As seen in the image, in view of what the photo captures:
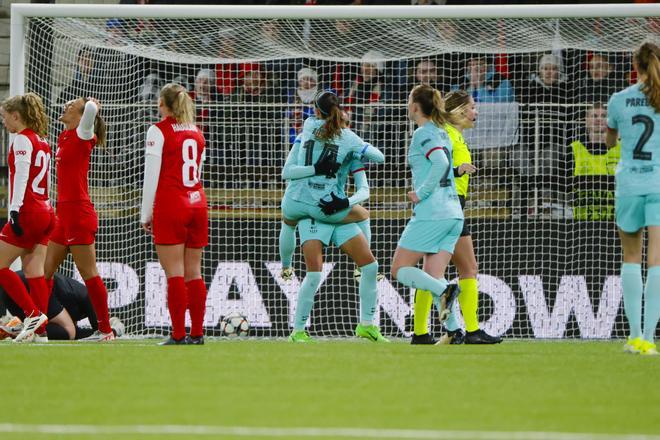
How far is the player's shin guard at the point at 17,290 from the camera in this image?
978 centimetres

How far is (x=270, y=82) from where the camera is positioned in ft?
43.9

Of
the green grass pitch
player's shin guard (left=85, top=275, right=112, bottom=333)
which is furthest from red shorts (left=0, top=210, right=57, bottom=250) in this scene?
the green grass pitch

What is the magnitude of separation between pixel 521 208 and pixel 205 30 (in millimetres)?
3559

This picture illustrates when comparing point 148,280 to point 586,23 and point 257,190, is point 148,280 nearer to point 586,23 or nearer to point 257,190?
point 257,190

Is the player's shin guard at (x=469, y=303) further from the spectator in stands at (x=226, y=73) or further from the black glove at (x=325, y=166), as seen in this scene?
the spectator in stands at (x=226, y=73)

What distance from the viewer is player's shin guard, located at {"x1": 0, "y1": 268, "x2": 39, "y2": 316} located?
978 centimetres

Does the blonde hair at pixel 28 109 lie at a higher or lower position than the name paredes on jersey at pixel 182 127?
higher

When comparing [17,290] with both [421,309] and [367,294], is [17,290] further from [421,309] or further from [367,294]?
[421,309]

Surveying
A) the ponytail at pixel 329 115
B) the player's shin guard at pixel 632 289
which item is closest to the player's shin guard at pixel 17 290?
the ponytail at pixel 329 115

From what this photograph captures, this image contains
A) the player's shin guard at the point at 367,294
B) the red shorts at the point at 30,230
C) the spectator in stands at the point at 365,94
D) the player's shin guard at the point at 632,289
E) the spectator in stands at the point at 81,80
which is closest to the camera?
the player's shin guard at the point at 632,289

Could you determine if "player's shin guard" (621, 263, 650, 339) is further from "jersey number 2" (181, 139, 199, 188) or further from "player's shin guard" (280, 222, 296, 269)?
"player's shin guard" (280, 222, 296, 269)

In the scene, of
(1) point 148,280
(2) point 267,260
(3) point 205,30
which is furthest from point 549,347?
(3) point 205,30

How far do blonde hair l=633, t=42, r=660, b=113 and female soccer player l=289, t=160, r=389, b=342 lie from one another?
9.57 feet

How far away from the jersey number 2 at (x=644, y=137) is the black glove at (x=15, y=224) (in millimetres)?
4608
